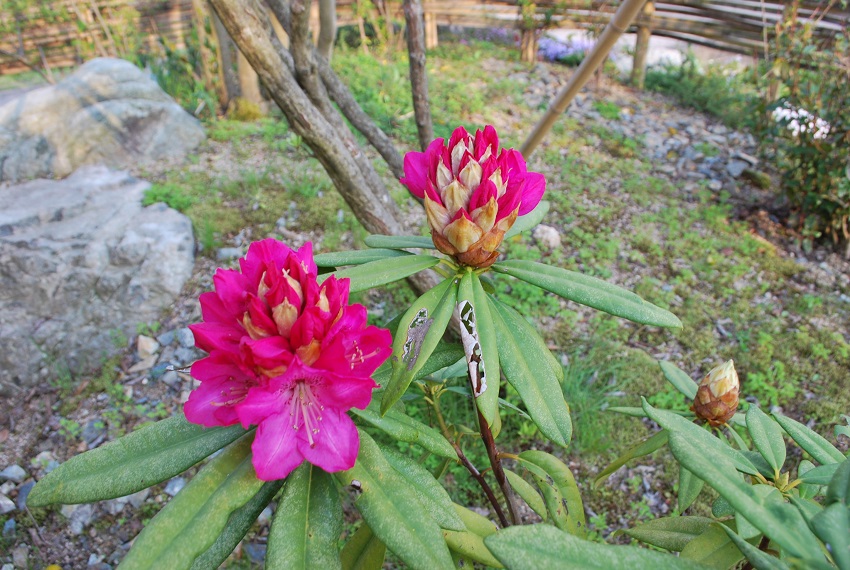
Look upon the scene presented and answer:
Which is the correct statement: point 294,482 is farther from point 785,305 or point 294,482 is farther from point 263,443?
point 785,305

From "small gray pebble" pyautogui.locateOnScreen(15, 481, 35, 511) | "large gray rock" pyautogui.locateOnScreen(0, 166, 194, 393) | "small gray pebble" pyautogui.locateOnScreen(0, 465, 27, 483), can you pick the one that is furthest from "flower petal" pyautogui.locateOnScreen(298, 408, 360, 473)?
"large gray rock" pyautogui.locateOnScreen(0, 166, 194, 393)

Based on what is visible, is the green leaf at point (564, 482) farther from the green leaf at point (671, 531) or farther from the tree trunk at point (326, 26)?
the tree trunk at point (326, 26)

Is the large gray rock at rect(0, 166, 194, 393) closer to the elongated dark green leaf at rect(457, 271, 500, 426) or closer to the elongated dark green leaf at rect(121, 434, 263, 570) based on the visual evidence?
the elongated dark green leaf at rect(121, 434, 263, 570)

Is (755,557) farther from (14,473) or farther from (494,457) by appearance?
(14,473)

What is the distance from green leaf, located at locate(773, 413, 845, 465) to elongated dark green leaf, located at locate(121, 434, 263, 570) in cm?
98

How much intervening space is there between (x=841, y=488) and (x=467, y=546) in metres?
0.70

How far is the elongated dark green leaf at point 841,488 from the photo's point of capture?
29.0 inches

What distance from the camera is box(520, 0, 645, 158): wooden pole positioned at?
1919 mm

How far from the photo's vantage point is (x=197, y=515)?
34.7 inches

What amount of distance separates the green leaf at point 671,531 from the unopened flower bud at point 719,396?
0.29 metres

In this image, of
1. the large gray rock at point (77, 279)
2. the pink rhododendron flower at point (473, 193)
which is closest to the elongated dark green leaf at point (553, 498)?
the pink rhododendron flower at point (473, 193)

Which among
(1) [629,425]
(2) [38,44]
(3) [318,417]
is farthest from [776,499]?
(2) [38,44]

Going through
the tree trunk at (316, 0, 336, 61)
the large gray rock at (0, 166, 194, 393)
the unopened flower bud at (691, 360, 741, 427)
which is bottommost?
the large gray rock at (0, 166, 194, 393)

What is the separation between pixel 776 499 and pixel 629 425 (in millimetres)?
1870
